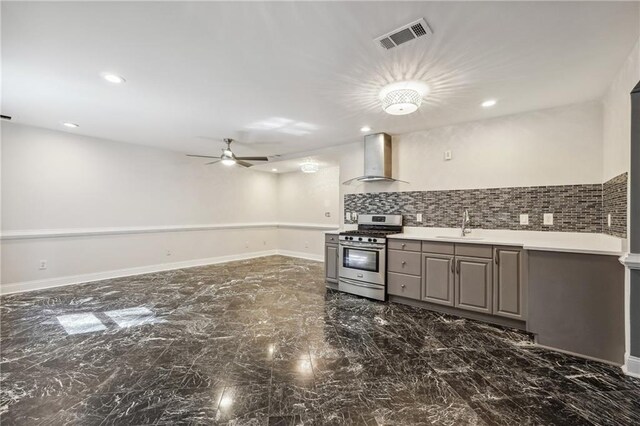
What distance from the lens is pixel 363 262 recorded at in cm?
399

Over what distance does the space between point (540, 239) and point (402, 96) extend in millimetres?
2376

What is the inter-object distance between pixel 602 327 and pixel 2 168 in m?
7.40

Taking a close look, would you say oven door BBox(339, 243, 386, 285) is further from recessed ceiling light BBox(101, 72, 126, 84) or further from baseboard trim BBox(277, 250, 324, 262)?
recessed ceiling light BBox(101, 72, 126, 84)

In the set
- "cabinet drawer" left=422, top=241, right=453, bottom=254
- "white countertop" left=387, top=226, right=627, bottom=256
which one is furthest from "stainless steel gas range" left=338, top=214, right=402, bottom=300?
"cabinet drawer" left=422, top=241, right=453, bottom=254

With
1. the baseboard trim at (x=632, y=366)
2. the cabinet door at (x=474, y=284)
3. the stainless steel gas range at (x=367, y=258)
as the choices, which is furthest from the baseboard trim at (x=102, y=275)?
the baseboard trim at (x=632, y=366)

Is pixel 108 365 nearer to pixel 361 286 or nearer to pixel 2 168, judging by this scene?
pixel 361 286

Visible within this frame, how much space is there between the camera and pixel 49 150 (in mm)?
4332

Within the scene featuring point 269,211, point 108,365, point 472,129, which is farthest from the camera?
point 269,211

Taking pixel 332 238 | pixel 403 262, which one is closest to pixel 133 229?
pixel 332 238

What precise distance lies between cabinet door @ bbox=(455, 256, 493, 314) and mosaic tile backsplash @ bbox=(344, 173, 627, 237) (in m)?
0.71

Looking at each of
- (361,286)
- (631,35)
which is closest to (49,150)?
(361,286)

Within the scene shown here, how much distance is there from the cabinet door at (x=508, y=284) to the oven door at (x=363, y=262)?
52.4 inches

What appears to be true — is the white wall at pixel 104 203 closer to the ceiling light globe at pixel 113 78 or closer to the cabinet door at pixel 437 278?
the ceiling light globe at pixel 113 78

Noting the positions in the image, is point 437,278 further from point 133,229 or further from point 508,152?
point 133,229
